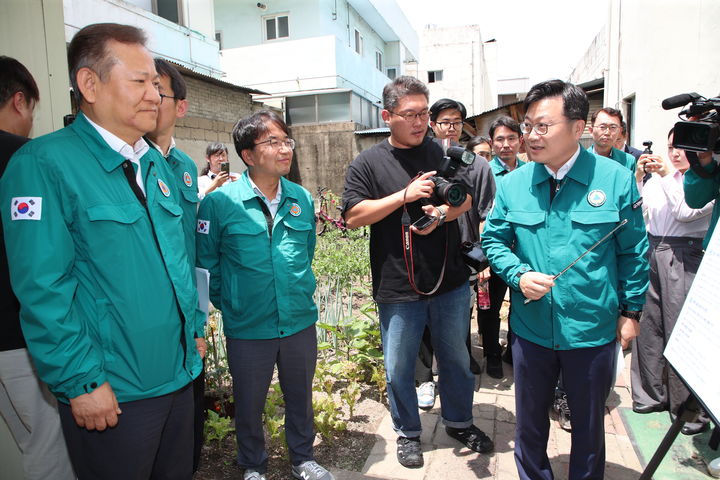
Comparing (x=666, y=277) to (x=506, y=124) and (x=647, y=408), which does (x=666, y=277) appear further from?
(x=506, y=124)

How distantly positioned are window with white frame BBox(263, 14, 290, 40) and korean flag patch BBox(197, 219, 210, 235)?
1500 centimetres

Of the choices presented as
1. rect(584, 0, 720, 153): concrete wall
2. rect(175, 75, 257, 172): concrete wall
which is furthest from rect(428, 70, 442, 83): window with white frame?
rect(584, 0, 720, 153): concrete wall

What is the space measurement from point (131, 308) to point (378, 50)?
20852 millimetres

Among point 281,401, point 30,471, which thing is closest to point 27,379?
point 30,471

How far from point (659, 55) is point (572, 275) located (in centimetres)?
640

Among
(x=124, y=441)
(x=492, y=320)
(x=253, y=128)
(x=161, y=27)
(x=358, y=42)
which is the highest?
(x=358, y=42)

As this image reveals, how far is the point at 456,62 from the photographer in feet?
87.7

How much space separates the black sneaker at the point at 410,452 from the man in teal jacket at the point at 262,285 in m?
0.44

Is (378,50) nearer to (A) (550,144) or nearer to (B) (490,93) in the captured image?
(B) (490,93)

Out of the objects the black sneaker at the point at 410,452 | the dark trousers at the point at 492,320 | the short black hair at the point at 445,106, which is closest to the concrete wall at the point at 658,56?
the short black hair at the point at 445,106

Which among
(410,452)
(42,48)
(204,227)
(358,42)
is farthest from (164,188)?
(358,42)

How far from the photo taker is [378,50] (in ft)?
67.2

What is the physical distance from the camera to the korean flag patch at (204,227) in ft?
7.85

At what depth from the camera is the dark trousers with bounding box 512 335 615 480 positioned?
82.2 inches
